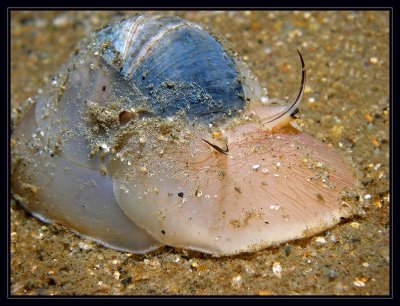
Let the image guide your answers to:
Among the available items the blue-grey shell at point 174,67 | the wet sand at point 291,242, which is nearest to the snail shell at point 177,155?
the blue-grey shell at point 174,67

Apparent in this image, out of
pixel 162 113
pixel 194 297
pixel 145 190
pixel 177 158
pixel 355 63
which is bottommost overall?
pixel 194 297

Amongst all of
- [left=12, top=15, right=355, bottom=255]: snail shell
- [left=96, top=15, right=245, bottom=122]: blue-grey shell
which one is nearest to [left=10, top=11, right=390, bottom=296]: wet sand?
[left=12, top=15, right=355, bottom=255]: snail shell

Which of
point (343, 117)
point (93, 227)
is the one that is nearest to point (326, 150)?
point (343, 117)

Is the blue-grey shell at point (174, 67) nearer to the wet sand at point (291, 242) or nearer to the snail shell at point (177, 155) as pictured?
the snail shell at point (177, 155)

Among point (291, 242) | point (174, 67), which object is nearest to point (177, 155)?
point (174, 67)

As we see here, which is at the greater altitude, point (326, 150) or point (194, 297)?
point (326, 150)

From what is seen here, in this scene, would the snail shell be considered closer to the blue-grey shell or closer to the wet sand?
the blue-grey shell

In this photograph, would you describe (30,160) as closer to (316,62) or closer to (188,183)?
(188,183)
